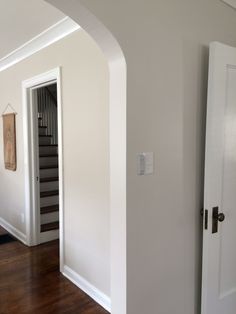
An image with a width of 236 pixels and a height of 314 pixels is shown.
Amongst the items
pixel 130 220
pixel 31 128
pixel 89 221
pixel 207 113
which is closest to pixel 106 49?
pixel 207 113

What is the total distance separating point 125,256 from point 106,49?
1074 mm

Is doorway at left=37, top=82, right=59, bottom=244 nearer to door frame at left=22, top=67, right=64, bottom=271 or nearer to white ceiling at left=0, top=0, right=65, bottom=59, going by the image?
door frame at left=22, top=67, right=64, bottom=271

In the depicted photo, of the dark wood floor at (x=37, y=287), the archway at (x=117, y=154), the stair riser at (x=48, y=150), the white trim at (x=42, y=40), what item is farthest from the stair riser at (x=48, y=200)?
the archway at (x=117, y=154)

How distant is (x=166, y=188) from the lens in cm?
157

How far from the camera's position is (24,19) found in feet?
7.60

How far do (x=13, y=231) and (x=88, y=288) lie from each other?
1.92m

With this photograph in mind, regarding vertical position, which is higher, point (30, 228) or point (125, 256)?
point (125, 256)

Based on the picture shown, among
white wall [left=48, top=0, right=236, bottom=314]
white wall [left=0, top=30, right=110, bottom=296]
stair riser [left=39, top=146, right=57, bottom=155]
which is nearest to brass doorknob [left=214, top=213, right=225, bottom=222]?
white wall [left=48, top=0, right=236, bottom=314]

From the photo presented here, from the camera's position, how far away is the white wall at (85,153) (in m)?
2.17

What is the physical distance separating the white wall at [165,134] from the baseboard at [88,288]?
2.50 feet

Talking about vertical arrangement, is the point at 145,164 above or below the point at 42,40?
below

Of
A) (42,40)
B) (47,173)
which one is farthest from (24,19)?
(47,173)

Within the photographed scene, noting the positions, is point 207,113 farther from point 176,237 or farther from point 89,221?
point 89,221

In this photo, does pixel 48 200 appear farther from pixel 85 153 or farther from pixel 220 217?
pixel 220 217
